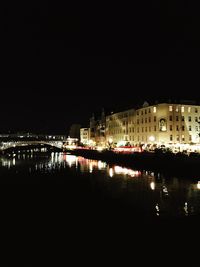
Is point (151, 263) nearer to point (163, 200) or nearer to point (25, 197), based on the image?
point (163, 200)

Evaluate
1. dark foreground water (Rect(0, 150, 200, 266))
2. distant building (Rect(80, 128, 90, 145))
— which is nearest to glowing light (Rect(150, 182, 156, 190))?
dark foreground water (Rect(0, 150, 200, 266))

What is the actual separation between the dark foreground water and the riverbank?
6437 millimetres

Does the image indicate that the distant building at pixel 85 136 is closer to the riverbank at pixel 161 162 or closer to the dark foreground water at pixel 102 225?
the riverbank at pixel 161 162

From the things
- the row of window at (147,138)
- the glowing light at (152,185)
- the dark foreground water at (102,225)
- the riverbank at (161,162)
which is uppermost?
the row of window at (147,138)

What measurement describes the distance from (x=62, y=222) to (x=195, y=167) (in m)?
22.2

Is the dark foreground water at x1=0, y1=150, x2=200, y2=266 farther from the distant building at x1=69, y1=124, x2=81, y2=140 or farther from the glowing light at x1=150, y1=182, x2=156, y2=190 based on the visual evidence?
the distant building at x1=69, y1=124, x2=81, y2=140

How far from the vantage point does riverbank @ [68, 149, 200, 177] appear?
39.4m

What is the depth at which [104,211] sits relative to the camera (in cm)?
2347

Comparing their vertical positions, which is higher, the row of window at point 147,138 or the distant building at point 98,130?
the distant building at point 98,130

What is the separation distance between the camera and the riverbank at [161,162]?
39438 mm

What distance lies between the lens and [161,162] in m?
47.6

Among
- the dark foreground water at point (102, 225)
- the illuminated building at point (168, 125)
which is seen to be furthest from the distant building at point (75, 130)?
the dark foreground water at point (102, 225)

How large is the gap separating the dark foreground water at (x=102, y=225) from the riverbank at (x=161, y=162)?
6.44 meters

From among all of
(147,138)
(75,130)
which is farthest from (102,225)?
(75,130)
